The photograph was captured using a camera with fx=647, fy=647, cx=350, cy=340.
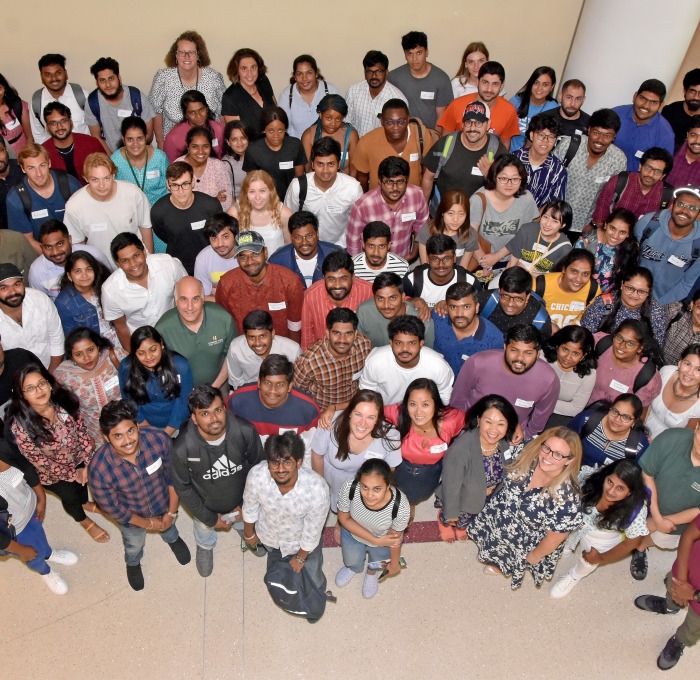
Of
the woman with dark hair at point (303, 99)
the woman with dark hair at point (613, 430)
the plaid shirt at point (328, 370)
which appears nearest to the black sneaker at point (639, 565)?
the woman with dark hair at point (613, 430)

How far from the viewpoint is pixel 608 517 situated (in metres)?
3.82

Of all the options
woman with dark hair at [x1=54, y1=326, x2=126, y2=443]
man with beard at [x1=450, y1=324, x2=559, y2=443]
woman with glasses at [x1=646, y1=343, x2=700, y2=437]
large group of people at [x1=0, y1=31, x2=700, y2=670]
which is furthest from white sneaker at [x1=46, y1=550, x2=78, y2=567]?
woman with glasses at [x1=646, y1=343, x2=700, y2=437]

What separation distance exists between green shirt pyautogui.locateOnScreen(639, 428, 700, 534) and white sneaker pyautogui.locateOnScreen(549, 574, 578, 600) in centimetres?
79

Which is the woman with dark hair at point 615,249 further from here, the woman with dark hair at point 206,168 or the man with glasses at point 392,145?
the woman with dark hair at point 206,168

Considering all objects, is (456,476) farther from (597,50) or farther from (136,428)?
(597,50)

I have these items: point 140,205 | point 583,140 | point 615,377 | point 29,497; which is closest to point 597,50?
point 583,140

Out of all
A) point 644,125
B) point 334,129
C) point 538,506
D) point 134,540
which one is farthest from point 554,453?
point 644,125

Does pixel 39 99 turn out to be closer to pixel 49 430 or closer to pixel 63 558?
pixel 49 430

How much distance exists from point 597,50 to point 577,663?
587 cm

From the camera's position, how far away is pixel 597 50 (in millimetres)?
6777

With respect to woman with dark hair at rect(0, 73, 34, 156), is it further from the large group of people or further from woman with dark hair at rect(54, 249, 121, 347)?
woman with dark hair at rect(54, 249, 121, 347)

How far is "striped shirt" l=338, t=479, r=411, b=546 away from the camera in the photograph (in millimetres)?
3750

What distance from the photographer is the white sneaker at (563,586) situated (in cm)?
425

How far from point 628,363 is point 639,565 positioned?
142 centimetres
